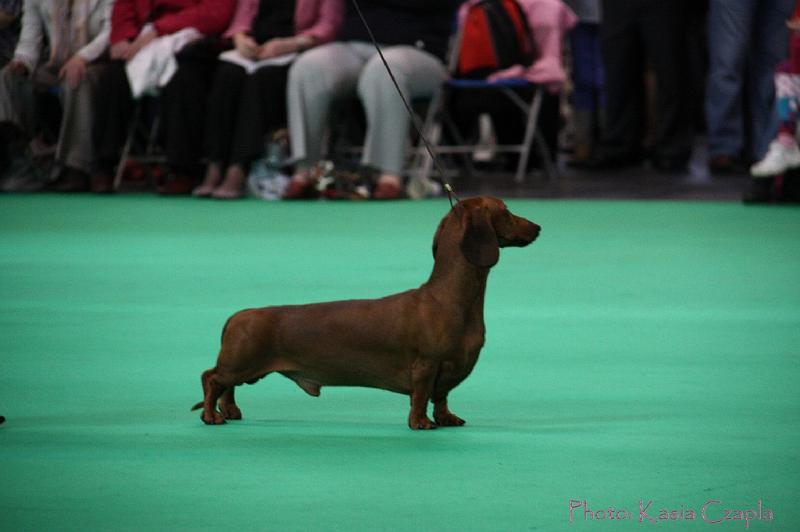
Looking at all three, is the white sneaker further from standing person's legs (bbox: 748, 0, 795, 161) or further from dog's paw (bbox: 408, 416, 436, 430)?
dog's paw (bbox: 408, 416, 436, 430)

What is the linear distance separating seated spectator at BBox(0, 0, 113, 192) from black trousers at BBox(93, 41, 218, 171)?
0.10m

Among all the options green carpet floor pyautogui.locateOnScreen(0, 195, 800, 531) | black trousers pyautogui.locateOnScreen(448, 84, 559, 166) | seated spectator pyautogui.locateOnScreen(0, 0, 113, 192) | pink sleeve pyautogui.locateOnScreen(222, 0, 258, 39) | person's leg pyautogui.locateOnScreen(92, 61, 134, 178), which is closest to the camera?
green carpet floor pyautogui.locateOnScreen(0, 195, 800, 531)

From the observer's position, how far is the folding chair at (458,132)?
10336 millimetres

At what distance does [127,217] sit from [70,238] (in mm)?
1171

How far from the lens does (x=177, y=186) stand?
404 inches

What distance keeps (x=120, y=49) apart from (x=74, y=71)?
0.38 metres

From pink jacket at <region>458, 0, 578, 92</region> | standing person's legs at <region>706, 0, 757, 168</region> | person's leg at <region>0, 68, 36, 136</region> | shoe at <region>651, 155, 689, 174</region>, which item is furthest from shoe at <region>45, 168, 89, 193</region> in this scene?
standing person's legs at <region>706, 0, 757, 168</region>

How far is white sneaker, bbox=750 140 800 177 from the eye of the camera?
852 cm

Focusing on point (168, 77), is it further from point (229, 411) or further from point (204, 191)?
point (229, 411)

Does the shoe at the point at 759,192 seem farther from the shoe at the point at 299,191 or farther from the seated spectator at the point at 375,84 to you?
the shoe at the point at 299,191

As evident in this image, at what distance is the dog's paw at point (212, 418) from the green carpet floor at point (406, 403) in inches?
1.0

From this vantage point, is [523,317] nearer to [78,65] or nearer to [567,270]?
[567,270]

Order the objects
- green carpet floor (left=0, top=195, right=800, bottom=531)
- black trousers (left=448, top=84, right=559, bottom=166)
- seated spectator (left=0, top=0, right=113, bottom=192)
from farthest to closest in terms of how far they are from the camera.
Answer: black trousers (left=448, top=84, right=559, bottom=166)
seated spectator (left=0, top=0, right=113, bottom=192)
green carpet floor (left=0, top=195, right=800, bottom=531)

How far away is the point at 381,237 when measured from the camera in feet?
23.6
